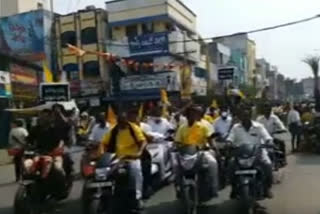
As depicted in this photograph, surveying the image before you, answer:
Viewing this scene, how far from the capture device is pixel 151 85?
42219 millimetres

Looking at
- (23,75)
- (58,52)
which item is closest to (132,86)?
(58,52)

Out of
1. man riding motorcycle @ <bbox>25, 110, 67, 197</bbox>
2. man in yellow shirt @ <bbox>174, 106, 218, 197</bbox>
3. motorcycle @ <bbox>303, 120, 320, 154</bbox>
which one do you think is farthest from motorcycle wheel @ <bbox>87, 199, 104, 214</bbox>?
motorcycle @ <bbox>303, 120, 320, 154</bbox>

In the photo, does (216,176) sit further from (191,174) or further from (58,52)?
(58,52)

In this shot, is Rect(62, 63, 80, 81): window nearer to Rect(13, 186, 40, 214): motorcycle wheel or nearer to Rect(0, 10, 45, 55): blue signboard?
Rect(0, 10, 45, 55): blue signboard

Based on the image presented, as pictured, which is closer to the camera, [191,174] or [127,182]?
[127,182]

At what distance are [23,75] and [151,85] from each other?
14.3 meters

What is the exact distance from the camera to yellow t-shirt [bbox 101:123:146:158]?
28.3 feet

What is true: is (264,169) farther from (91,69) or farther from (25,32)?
(91,69)

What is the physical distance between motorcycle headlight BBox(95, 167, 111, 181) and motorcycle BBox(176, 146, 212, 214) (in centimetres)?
117

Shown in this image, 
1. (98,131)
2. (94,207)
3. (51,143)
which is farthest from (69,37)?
(94,207)

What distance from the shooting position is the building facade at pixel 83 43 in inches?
1773

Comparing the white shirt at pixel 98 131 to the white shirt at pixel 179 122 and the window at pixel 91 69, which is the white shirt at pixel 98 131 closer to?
the white shirt at pixel 179 122

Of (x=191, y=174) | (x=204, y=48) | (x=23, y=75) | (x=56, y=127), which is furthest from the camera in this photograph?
(x=204, y=48)

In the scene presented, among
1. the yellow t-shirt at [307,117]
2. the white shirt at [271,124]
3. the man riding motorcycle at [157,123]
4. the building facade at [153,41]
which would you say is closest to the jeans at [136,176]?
the man riding motorcycle at [157,123]
